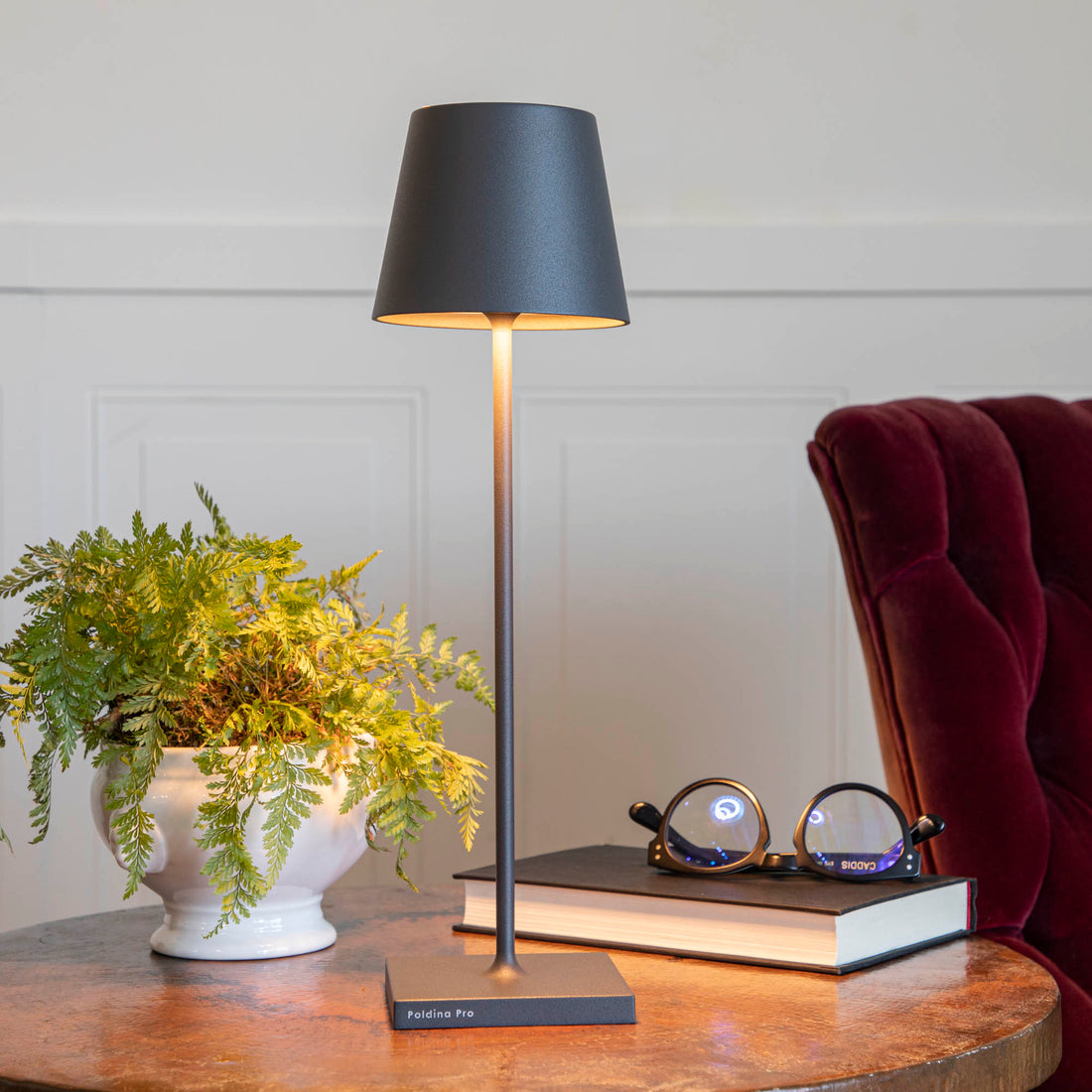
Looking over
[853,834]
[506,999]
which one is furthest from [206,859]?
[853,834]

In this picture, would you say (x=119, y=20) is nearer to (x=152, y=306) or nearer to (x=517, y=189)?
(x=152, y=306)

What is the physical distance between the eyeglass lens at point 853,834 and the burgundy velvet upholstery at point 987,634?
6.2 inches

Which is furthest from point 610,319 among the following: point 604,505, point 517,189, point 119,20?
point 119,20

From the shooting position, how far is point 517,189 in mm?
778

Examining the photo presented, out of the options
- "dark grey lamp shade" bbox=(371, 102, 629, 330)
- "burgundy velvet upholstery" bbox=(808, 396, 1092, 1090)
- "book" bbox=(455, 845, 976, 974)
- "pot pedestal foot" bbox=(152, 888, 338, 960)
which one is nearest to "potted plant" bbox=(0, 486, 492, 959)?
"pot pedestal foot" bbox=(152, 888, 338, 960)

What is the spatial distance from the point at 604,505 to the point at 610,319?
94 centimetres

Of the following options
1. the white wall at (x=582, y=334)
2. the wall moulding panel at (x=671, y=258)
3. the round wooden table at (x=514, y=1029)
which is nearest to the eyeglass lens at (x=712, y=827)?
the round wooden table at (x=514, y=1029)

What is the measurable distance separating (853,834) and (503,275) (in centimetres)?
49

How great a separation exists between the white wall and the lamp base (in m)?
0.98

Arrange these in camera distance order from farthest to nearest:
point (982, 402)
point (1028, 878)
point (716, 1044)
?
point (982, 402) < point (1028, 878) < point (716, 1044)

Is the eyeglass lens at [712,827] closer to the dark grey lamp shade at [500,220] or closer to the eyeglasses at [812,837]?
the eyeglasses at [812,837]

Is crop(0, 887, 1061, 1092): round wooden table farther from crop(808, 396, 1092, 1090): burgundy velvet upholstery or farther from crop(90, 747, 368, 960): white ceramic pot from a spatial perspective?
crop(808, 396, 1092, 1090): burgundy velvet upholstery

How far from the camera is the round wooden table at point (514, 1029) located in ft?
2.18

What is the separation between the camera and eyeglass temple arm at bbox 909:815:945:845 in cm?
A: 96
